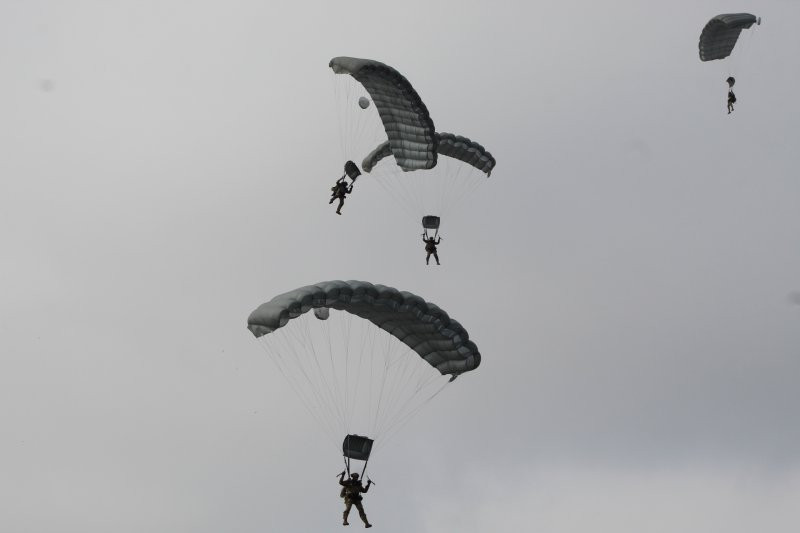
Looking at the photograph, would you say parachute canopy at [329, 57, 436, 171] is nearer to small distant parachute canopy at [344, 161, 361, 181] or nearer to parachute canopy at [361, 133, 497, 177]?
small distant parachute canopy at [344, 161, 361, 181]

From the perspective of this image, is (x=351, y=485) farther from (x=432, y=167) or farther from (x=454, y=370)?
(x=432, y=167)

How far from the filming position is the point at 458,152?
1944 inches

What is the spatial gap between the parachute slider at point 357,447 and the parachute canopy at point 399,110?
37.6ft

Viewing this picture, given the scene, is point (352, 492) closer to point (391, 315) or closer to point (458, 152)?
point (391, 315)

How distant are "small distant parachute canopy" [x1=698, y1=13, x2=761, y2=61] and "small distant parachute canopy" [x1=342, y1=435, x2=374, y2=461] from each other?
23707mm

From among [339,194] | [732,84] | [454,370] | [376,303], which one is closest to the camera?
[376,303]

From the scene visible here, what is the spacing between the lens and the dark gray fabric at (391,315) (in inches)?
1243

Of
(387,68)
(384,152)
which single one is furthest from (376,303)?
(384,152)

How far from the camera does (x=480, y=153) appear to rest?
49.6 m

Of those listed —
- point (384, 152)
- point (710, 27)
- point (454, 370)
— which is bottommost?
point (454, 370)

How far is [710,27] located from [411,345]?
2206cm

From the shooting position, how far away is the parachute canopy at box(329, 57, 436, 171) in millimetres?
41406

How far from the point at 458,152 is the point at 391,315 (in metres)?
15.5

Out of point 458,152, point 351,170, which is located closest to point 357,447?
point 351,170
